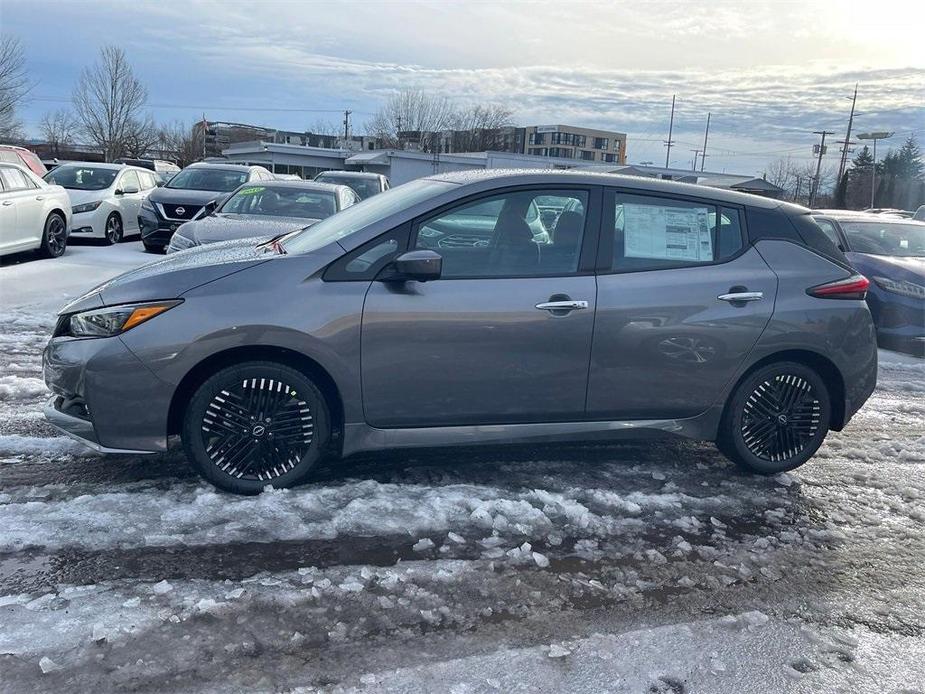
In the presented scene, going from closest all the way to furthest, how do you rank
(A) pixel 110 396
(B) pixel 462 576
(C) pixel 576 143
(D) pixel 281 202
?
1. (B) pixel 462 576
2. (A) pixel 110 396
3. (D) pixel 281 202
4. (C) pixel 576 143

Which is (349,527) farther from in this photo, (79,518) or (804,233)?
(804,233)

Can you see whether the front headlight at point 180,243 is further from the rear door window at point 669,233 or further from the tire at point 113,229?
the tire at point 113,229

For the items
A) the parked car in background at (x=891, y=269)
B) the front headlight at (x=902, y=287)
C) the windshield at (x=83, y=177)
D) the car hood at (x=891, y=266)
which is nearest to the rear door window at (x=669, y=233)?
the parked car in background at (x=891, y=269)

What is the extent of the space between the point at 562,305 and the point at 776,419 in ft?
5.39

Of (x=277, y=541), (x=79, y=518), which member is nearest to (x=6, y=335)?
(x=79, y=518)

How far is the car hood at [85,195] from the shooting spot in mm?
14525

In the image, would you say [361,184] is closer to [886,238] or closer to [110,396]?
[886,238]

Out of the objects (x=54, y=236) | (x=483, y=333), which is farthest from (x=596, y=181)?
(x=54, y=236)

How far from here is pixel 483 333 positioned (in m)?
4.13

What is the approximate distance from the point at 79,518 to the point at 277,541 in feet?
3.17

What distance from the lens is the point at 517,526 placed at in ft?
12.9

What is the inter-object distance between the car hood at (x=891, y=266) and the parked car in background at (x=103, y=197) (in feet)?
40.4

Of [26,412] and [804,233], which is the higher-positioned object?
[804,233]

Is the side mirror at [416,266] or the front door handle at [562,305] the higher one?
the side mirror at [416,266]
